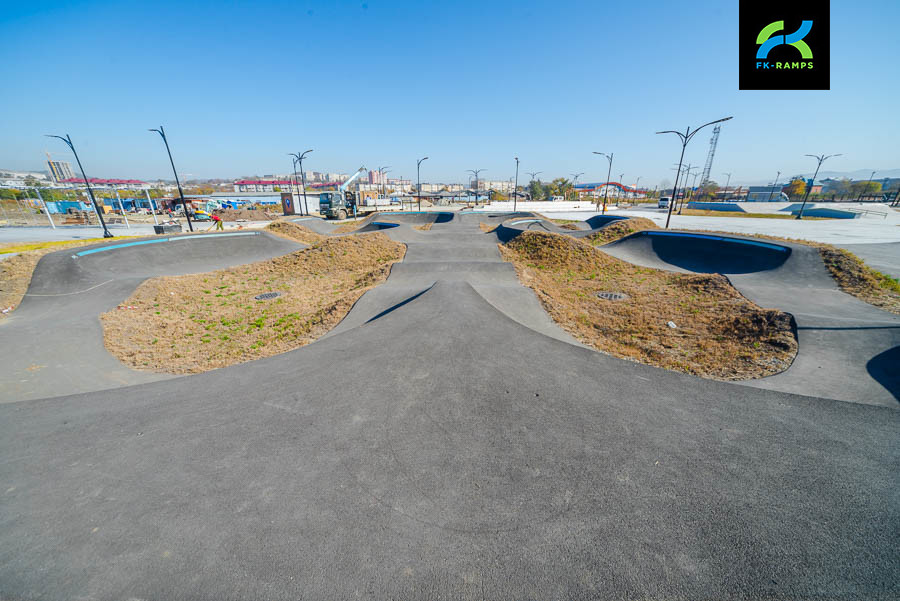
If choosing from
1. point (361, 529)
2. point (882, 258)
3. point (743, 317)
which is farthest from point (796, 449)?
point (882, 258)

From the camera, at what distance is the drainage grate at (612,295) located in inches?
601

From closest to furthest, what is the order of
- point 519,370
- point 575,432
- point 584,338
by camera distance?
1. point 575,432
2. point 519,370
3. point 584,338

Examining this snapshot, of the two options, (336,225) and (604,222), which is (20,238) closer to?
(336,225)

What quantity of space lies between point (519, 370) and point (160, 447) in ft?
21.0

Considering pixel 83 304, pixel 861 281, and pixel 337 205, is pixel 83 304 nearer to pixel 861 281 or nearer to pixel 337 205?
pixel 861 281

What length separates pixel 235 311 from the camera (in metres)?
14.1

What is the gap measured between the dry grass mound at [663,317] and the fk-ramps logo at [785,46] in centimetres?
784

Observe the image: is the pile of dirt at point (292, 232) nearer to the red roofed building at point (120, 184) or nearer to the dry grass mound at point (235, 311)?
the dry grass mound at point (235, 311)

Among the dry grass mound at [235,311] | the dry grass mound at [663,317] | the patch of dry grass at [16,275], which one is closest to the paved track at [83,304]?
the patch of dry grass at [16,275]

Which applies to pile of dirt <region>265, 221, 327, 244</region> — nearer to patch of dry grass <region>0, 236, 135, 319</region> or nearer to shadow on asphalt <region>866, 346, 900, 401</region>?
patch of dry grass <region>0, 236, 135, 319</region>

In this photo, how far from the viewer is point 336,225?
42.0 m

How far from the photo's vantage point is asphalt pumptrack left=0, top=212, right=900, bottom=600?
3100 millimetres

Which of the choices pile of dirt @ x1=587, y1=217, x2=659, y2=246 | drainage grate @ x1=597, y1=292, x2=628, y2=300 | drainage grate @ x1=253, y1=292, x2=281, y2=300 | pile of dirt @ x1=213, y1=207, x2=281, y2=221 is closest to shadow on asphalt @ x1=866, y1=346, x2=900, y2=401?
drainage grate @ x1=597, y1=292, x2=628, y2=300

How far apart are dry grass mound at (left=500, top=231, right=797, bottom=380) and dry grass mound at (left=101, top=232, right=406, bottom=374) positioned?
9.42m
